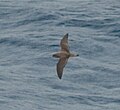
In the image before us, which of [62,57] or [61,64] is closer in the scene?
[62,57]

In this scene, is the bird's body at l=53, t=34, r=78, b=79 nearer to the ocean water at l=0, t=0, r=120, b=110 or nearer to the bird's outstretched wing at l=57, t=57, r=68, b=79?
the bird's outstretched wing at l=57, t=57, r=68, b=79

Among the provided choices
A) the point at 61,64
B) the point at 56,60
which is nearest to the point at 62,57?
the point at 61,64

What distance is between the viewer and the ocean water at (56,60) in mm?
24719

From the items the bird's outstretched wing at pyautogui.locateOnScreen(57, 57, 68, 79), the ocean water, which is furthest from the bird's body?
the ocean water

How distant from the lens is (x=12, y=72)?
2700cm

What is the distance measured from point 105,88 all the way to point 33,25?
7885 millimetres

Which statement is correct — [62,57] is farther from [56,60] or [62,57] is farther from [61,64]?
[56,60]

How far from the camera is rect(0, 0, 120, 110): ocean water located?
24.7m

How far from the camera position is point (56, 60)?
27.8 metres

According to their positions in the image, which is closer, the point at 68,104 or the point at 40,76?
the point at 68,104

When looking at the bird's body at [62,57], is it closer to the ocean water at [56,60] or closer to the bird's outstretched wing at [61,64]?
the bird's outstretched wing at [61,64]

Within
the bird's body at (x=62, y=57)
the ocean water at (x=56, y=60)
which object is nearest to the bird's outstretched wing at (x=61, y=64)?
the bird's body at (x=62, y=57)

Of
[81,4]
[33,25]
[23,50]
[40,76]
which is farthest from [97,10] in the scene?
[40,76]

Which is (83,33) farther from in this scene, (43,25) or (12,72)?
(12,72)
